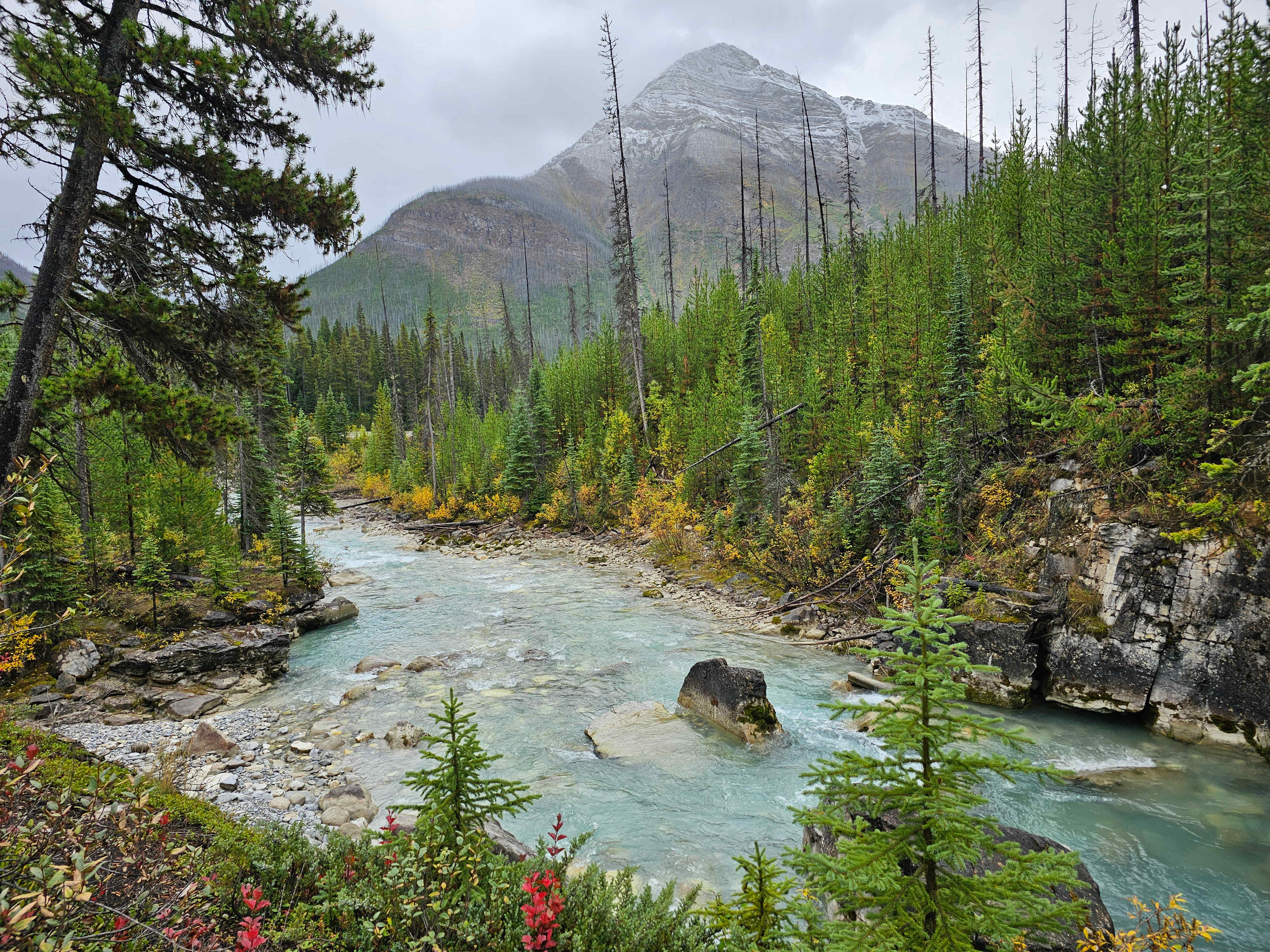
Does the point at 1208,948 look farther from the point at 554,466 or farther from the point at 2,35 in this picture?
the point at 554,466

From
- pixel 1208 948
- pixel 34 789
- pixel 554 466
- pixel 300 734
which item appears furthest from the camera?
pixel 554 466

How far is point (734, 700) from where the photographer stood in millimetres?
10898

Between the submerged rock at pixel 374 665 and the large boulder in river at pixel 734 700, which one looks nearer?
the large boulder in river at pixel 734 700

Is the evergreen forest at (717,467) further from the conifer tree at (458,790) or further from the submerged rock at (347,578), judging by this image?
the submerged rock at (347,578)

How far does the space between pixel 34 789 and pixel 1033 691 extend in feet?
48.1

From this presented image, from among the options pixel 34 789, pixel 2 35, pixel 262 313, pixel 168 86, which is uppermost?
pixel 168 86

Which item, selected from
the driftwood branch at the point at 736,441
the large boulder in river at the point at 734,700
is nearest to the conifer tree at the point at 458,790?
the large boulder in river at the point at 734,700

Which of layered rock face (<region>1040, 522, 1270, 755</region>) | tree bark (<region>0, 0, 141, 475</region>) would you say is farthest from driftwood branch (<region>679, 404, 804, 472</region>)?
tree bark (<region>0, 0, 141, 475</region>)

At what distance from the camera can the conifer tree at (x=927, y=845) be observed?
9.20ft

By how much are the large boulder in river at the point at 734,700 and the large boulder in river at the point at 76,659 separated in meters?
13.1

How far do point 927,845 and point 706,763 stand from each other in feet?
25.1

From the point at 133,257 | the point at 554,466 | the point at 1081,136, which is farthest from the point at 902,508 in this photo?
the point at 554,466

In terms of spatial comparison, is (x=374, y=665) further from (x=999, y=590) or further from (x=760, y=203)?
(x=760, y=203)

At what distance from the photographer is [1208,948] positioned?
5941 millimetres
